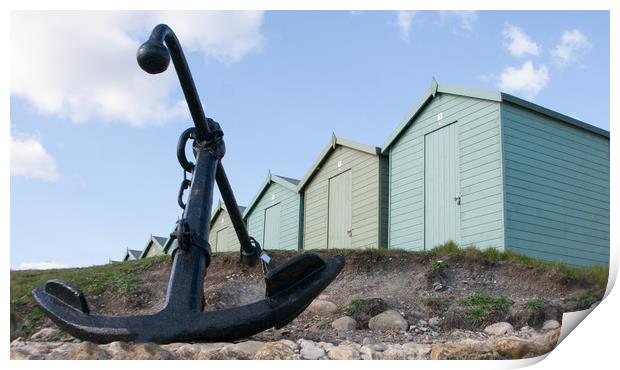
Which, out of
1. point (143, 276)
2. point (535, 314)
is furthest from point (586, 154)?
point (143, 276)

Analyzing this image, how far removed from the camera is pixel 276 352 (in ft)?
11.0

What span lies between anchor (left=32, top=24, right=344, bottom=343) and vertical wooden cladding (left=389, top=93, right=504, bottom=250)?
5958 millimetres

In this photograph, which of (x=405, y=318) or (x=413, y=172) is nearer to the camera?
(x=405, y=318)

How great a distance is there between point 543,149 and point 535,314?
435cm

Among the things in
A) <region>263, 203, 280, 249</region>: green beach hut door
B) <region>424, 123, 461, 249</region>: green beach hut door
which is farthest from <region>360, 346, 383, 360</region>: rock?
<region>263, 203, 280, 249</region>: green beach hut door

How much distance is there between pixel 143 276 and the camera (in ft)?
28.6

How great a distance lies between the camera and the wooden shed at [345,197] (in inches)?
486

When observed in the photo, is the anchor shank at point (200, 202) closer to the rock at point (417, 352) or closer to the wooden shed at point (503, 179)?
the rock at point (417, 352)

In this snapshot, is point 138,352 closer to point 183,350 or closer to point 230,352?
point 183,350

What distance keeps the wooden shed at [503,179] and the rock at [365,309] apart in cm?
333

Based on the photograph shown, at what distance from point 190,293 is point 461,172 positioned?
7249 mm

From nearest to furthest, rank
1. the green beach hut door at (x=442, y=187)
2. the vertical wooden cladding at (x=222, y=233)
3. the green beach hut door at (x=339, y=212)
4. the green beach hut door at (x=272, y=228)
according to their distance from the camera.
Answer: the green beach hut door at (x=442, y=187) < the green beach hut door at (x=339, y=212) < the green beach hut door at (x=272, y=228) < the vertical wooden cladding at (x=222, y=233)

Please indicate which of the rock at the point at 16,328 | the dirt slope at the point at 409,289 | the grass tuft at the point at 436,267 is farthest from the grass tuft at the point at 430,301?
the rock at the point at 16,328

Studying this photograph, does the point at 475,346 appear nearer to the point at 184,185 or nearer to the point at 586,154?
the point at 184,185
